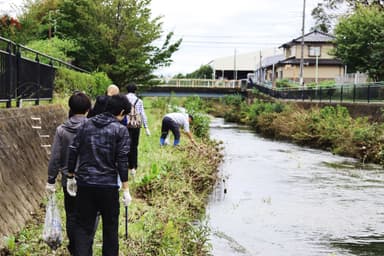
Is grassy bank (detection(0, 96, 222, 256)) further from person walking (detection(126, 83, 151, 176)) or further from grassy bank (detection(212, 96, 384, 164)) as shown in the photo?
grassy bank (detection(212, 96, 384, 164))

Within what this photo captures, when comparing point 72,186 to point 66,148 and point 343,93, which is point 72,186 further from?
point 343,93

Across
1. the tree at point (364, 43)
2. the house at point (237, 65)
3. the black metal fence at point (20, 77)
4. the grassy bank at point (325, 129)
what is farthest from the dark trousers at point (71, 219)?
the house at point (237, 65)

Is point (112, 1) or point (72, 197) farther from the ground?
point (112, 1)

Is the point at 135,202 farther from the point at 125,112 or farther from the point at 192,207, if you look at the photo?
the point at 125,112

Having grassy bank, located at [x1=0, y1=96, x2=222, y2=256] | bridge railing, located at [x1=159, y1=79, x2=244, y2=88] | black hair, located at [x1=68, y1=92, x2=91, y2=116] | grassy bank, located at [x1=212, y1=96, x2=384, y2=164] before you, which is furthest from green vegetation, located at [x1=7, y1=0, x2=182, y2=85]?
bridge railing, located at [x1=159, y1=79, x2=244, y2=88]

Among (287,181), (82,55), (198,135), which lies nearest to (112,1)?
(82,55)

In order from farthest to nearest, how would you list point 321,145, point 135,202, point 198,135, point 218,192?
point 321,145 → point 198,135 → point 218,192 → point 135,202

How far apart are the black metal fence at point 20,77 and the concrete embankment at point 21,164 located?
Answer: 0.43m

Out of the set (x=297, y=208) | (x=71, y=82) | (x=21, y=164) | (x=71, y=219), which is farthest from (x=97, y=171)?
(x=71, y=82)

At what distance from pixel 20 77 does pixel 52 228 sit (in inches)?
205

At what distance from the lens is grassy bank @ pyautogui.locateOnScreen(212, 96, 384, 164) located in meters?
21.4

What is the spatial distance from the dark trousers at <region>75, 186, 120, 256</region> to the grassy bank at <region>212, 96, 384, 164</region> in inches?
615

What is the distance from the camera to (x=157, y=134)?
1948cm

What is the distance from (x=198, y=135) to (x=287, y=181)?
21.1ft
